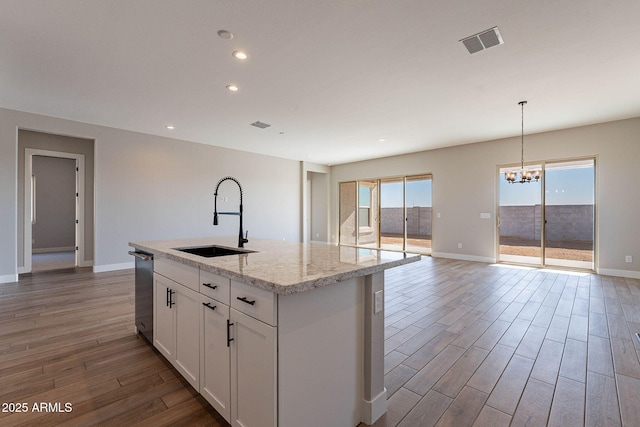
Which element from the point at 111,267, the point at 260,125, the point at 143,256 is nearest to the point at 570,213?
the point at 260,125

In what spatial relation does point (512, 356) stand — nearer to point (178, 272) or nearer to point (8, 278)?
point (178, 272)

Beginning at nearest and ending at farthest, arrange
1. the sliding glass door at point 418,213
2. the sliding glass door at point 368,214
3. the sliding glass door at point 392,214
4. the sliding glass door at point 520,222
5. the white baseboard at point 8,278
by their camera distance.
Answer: the white baseboard at point 8,278, the sliding glass door at point 520,222, the sliding glass door at point 418,213, the sliding glass door at point 392,214, the sliding glass door at point 368,214

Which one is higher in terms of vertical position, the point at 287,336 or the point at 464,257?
the point at 287,336

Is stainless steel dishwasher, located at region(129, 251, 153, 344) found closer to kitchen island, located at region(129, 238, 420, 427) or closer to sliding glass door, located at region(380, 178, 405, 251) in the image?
kitchen island, located at region(129, 238, 420, 427)

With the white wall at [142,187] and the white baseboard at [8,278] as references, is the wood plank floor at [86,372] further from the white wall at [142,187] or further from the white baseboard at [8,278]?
the white wall at [142,187]

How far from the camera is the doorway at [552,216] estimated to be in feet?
18.4

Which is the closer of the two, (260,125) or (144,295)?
(144,295)

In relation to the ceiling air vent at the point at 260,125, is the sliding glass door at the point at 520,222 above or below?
below

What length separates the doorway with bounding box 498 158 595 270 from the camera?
562 centimetres

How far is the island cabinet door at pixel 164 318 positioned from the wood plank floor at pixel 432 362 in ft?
0.49

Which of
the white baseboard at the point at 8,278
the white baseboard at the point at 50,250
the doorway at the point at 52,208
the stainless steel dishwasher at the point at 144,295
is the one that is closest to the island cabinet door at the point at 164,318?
the stainless steel dishwasher at the point at 144,295

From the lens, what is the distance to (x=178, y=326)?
1.97m

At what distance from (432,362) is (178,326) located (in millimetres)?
1927

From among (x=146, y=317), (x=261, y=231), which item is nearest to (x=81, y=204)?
(x=261, y=231)
